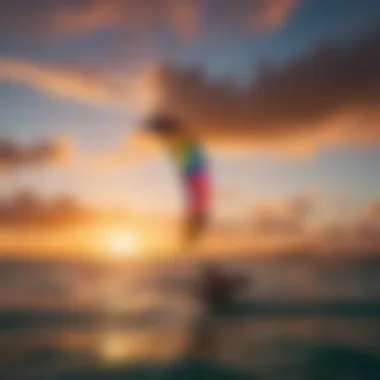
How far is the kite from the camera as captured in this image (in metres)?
1.46

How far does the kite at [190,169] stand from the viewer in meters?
1.46

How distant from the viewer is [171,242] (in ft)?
4.77

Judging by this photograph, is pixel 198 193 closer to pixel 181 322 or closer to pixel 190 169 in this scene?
pixel 190 169

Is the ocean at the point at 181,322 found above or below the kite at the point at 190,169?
below

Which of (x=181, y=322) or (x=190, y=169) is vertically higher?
(x=190, y=169)

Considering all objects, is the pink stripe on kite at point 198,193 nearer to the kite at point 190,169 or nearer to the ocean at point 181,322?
the kite at point 190,169

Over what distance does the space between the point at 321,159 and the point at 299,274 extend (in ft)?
0.81

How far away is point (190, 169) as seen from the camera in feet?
4.80

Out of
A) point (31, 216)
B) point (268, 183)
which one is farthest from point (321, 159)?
point (31, 216)

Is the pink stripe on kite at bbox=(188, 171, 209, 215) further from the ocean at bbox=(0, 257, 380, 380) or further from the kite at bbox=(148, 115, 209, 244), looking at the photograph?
the ocean at bbox=(0, 257, 380, 380)

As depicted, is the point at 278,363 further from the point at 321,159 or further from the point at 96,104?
the point at 96,104

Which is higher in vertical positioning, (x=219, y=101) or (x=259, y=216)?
(x=219, y=101)

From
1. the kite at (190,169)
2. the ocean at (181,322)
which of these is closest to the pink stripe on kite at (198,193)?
the kite at (190,169)

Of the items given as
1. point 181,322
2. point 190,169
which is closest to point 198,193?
point 190,169
